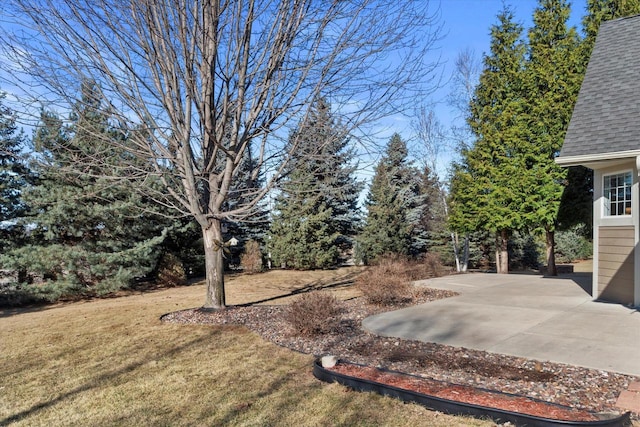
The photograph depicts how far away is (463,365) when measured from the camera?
15.0 ft

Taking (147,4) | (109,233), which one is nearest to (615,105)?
(147,4)

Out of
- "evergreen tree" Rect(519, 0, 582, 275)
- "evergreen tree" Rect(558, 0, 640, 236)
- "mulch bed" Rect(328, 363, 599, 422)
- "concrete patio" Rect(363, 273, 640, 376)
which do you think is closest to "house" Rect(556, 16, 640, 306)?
"concrete patio" Rect(363, 273, 640, 376)

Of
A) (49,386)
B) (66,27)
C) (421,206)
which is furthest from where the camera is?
(421,206)

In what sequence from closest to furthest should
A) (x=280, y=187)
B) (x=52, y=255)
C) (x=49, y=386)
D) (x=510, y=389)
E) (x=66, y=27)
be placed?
1. (x=510, y=389)
2. (x=49, y=386)
3. (x=66, y=27)
4. (x=280, y=187)
5. (x=52, y=255)

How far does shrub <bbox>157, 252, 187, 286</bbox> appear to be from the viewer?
15609 mm

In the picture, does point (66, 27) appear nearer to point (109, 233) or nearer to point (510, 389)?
point (510, 389)

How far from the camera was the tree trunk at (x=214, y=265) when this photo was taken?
7.87 metres

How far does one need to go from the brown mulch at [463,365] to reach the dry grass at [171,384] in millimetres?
487

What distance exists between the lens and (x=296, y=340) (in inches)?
229

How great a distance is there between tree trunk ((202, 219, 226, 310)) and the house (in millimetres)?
6597

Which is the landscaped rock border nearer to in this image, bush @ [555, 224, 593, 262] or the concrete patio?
the concrete patio

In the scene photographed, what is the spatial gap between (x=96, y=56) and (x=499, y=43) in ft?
41.6

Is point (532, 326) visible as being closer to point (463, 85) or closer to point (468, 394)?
point (468, 394)

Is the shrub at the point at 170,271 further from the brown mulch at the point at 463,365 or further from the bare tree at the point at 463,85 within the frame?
the bare tree at the point at 463,85
